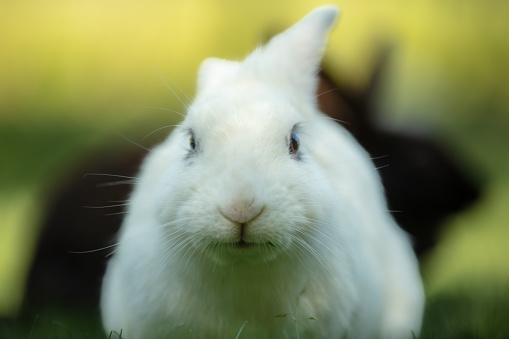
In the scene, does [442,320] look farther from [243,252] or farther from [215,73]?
[215,73]

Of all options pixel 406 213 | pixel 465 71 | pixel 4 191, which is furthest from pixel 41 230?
pixel 465 71

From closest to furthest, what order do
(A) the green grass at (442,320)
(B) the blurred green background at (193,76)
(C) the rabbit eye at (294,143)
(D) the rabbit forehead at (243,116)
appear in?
1. (D) the rabbit forehead at (243,116)
2. (C) the rabbit eye at (294,143)
3. (A) the green grass at (442,320)
4. (B) the blurred green background at (193,76)

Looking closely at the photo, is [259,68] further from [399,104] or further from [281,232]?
[399,104]

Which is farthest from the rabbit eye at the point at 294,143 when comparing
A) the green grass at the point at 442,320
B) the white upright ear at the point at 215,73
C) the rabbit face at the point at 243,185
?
the green grass at the point at 442,320

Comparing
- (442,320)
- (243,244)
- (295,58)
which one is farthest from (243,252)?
(442,320)

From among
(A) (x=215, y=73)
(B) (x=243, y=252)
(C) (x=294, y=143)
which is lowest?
(B) (x=243, y=252)

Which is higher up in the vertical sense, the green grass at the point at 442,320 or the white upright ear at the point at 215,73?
the white upright ear at the point at 215,73

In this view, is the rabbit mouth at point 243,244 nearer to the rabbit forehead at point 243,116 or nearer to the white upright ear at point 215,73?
the rabbit forehead at point 243,116
